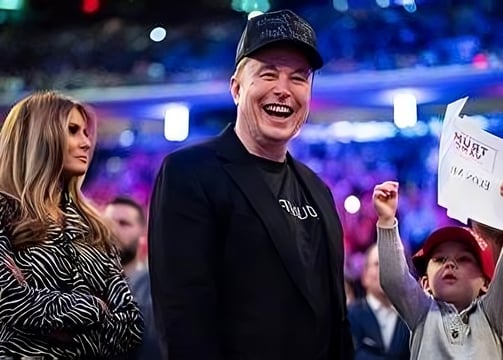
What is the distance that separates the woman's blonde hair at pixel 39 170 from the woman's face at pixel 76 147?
0.01 meters

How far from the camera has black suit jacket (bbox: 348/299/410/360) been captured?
232cm

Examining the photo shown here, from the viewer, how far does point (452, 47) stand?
93.6 inches

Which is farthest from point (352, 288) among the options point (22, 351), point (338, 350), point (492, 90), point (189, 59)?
point (22, 351)

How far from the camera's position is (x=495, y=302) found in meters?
1.58

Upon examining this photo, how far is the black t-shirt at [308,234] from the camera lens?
50.6 inches

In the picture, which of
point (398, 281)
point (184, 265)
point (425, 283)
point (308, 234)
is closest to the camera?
point (184, 265)

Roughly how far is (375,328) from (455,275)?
0.68m

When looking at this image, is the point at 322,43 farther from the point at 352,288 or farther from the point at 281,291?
the point at 281,291

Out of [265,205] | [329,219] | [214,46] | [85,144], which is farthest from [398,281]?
[214,46]

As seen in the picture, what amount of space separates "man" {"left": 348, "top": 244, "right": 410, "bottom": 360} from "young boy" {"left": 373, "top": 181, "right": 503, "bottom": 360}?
1.84ft

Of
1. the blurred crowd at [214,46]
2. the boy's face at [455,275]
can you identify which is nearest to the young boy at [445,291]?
the boy's face at [455,275]

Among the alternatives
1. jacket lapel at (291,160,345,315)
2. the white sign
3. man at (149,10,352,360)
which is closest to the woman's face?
man at (149,10,352,360)

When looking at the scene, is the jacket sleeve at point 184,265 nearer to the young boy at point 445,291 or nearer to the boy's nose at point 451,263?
the young boy at point 445,291

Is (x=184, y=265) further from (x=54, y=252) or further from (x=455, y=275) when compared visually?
(x=455, y=275)
